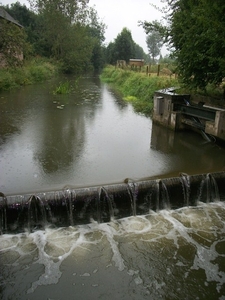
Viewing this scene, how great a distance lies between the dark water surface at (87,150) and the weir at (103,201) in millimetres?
808

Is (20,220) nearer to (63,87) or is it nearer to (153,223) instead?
(153,223)

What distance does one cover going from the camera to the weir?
209 inches

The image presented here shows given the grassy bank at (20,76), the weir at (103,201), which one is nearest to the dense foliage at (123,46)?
the grassy bank at (20,76)

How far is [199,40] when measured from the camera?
28.9 feet

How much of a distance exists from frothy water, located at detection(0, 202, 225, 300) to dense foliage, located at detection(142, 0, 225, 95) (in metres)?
5.06

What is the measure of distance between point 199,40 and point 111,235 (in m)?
6.78

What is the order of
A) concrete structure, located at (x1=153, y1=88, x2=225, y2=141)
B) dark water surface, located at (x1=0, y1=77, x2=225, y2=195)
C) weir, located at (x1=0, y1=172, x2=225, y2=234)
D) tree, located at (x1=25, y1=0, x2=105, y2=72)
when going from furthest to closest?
tree, located at (x1=25, y1=0, x2=105, y2=72) → concrete structure, located at (x1=153, y1=88, x2=225, y2=141) → dark water surface, located at (x1=0, y1=77, x2=225, y2=195) → weir, located at (x1=0, y1=172, x2=225, y2=234)

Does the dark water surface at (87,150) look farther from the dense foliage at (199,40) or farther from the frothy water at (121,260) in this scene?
the dense foliage at (199,40)

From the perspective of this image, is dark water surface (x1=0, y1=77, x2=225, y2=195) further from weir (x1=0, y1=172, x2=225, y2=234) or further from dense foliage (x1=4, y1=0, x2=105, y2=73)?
dense foliage (x1=4, y1=0, x2=105, y2=73)

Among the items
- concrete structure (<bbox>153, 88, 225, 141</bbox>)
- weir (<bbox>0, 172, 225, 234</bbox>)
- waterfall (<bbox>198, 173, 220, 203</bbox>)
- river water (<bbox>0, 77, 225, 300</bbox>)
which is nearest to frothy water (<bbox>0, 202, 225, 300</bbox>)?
river water (<bbox>0, 77, 225, 300</bbox>)

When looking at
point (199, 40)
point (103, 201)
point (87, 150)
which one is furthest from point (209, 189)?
point (199, 40)

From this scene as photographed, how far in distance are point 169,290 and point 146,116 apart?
418 inches

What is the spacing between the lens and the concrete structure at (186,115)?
906cm

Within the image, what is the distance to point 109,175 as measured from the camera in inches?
275
